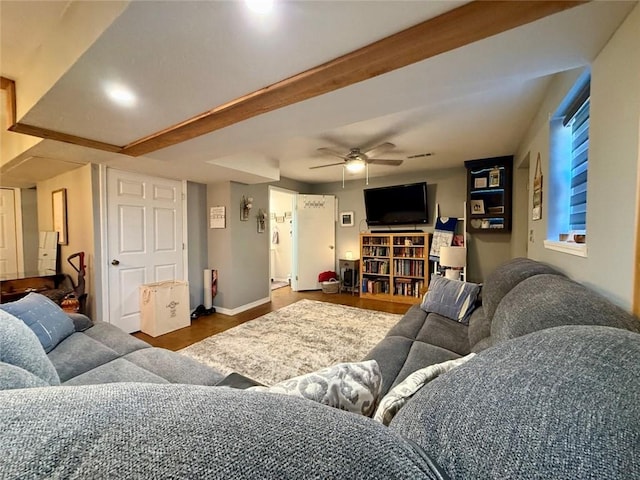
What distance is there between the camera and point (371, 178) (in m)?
5.18

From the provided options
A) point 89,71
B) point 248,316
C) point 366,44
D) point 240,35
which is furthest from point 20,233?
point 366,44

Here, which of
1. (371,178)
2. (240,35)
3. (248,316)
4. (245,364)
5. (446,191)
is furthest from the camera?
(371,178)

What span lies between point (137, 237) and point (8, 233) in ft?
8.35

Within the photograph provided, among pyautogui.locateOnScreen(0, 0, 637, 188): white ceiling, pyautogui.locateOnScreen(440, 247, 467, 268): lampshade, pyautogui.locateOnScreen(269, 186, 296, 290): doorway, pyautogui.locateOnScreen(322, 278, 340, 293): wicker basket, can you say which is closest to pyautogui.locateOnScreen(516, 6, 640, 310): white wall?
pyautogui.locateOnScreen(0, 0, 637, 188): white ceiling

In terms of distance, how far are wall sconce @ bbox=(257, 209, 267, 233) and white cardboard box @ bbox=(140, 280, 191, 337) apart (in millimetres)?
1551

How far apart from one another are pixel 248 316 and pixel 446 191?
12.8 ft

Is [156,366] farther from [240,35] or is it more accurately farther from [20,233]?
[20,233]

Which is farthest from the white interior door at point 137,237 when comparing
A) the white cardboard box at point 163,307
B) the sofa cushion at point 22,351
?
the sofa cushion at point 22,351

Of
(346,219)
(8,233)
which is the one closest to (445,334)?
(346,219)

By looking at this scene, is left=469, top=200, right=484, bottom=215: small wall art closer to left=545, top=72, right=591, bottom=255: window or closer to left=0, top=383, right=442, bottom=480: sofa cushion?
left=545, top=72, right=591, bottom=255: window

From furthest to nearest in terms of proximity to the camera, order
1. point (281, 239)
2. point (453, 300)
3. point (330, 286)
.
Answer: point (281, 239) < point (330, 286) < point (453, 300)

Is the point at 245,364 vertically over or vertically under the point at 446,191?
under

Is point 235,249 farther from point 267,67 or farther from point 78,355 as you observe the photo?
point 267,67

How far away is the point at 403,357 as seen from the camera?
5.11 ft
